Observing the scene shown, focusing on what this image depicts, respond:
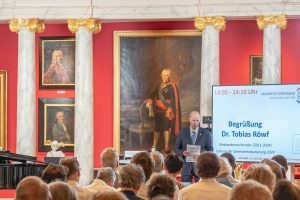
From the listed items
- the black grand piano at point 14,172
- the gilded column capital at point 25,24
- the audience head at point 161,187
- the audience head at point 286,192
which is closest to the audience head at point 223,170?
the audience head at point 161,187

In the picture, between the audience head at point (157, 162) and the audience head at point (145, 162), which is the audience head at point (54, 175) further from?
the audience head at point (157, 162)

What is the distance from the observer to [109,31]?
21.8 metres

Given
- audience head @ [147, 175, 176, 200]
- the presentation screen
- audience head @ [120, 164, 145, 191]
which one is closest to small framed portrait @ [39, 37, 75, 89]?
the presentation screen

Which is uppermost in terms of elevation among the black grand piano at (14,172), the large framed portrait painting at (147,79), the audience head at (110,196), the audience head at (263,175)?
the large framed portrait painting at (147,79)

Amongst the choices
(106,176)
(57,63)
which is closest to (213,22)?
(57,63)

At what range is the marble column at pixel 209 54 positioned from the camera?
1973 centimetres

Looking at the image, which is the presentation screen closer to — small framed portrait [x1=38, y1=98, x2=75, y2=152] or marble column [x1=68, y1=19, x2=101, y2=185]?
marble column [x1=68, y1=19, x2=101, y2=185]

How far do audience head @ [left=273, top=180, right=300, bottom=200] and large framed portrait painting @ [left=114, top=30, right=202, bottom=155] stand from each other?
1538cm

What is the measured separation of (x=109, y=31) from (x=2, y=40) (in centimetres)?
287

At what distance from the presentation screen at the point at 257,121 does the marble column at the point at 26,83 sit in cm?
583

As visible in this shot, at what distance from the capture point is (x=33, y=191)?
580cm

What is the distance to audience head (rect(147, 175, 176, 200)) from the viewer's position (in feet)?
22.0

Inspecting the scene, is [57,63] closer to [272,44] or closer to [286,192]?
[272,44]

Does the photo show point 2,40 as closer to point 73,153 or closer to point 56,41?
point 56,41
